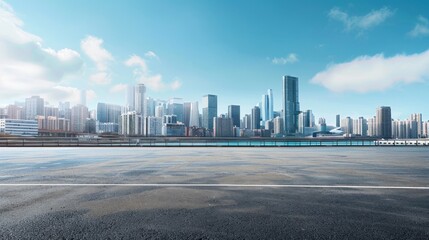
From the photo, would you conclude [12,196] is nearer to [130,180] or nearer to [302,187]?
[130,180]

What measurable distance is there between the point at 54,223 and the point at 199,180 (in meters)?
5.06

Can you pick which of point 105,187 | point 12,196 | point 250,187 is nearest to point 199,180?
point 250,187

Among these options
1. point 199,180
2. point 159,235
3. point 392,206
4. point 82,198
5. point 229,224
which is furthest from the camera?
point 199,180

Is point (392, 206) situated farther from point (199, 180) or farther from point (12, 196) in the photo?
point (12, 196)

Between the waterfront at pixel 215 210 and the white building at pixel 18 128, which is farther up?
the white building at pixel 18 128

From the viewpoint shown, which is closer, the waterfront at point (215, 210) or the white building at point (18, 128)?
the waterfront at point (215, 210)

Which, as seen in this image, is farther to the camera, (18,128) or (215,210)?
(18,128)

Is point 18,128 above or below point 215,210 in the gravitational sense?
above

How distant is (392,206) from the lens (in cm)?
554

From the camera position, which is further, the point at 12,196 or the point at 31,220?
the point at 12,196

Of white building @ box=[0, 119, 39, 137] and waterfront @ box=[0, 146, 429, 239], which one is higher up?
white building @ box=[0, 119, 39, 137]

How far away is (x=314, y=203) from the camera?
5.81 metres

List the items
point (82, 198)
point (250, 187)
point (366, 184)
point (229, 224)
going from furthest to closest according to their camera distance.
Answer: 1. point (366, 184)
2. point (250, 187)
3. point (82, 198)
4. point (229, 224)

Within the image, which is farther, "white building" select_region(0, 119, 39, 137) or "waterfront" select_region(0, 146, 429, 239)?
"white building" select_region(0, 119, 39, 137)
